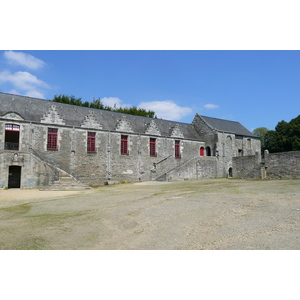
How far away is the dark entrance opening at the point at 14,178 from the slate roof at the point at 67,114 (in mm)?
4079

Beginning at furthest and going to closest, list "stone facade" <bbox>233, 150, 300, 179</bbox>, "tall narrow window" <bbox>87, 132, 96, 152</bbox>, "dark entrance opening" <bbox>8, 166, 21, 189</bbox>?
"tall narrow window" <bbox>87, 132, 96, 152</bbox>, "stone facade" <bbox>233, 150, 300, 179</bbox>, "dark entrance opening" <bbox>8, 166, 21, 189</bbox>

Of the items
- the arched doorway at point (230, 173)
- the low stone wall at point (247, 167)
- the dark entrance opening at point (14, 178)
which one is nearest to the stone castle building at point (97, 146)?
the dark entrance opening at point (14, 178)

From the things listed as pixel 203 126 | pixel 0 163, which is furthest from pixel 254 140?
pixel 0 163

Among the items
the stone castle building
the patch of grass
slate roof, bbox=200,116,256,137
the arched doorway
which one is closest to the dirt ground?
the patch of grass

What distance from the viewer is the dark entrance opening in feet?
63.5

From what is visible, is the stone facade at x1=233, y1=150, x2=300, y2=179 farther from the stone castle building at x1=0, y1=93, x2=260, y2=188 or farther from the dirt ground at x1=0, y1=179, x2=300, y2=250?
the dirt ground at x1=0, y1=179, x2=300, y2=250

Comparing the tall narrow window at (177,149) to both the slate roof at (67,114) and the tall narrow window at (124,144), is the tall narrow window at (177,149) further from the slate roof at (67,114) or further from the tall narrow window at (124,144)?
the tall narrow window at (124,144)

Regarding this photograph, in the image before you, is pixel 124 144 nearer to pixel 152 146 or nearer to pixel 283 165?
pixel 152 146

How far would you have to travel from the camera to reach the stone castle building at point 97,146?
58.7 ft

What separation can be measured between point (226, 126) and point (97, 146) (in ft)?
56.1

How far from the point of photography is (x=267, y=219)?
5.98 meters

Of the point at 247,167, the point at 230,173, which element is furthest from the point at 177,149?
the point at 247,167

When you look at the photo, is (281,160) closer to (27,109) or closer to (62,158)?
(62,158)

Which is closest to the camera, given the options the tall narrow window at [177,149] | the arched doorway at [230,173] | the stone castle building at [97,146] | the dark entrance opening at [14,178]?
the stone castle building at [97,146]
